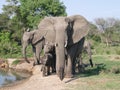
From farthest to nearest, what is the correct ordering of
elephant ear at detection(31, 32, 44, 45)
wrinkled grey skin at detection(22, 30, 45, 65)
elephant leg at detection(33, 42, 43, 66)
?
elephant leg at detection(33, 42, 43, 66) → wrinkled grey skin at detection(22, 30, 45, 65) → elephant ear at detection(31, 32, 44, 45)

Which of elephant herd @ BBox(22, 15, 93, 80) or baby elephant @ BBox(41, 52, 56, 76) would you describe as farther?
baby elephant @ BBox(41, 52, 56, 76)

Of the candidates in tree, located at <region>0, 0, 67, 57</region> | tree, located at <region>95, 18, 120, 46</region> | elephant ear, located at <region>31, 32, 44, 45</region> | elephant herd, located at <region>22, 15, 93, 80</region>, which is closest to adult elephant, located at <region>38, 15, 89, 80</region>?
elephant herd, located at <region>22, 15, 93, 80</region>

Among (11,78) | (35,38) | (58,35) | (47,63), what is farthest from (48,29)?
(35,38)

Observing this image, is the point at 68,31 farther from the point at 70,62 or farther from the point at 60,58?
the point at 60,58

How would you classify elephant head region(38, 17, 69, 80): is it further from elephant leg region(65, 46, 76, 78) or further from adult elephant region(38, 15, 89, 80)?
elephant leg region(65, 46, 76, 78)

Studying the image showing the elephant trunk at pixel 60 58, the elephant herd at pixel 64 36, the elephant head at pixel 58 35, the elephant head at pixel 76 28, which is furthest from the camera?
the elephant head at pixel 76 28

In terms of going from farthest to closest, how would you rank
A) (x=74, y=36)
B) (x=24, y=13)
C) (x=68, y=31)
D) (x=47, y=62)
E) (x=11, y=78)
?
1. (x=24, y=13)
2. (x=11, y=78)
3. (x=47, y=62)
4. (x=74, y=36)
5. (x=68, y=31)

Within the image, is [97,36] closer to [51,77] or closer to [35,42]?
[35,42]

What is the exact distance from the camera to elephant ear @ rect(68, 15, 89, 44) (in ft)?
53.3

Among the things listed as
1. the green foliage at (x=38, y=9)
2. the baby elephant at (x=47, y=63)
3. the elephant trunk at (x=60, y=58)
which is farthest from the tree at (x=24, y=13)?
the elephant trunk at (x=60, y=58)

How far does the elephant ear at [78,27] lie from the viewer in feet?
53.3

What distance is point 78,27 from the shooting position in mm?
16516

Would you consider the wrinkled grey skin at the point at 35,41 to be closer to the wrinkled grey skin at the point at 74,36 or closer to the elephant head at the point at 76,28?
the wrinkled grey skin at the point at 74,36

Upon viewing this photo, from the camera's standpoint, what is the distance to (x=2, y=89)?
1563cm
